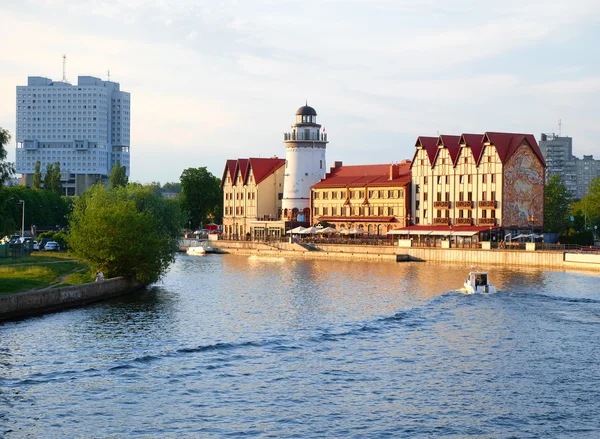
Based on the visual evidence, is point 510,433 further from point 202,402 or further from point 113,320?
point 113,320

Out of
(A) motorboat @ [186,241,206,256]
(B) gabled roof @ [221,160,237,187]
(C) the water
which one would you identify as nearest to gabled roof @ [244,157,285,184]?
(B) gabled roof @ [221,160,237,187]

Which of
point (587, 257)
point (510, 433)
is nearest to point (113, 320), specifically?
point (510, 433)

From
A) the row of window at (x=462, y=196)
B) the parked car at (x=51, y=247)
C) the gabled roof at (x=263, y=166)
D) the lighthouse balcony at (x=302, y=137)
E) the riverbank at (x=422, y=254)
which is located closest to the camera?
the riverbank at (x=422, y=254)

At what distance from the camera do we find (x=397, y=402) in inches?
1438

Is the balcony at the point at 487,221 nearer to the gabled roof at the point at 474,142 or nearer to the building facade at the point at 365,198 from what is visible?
the gabled roof at the point at 474,142

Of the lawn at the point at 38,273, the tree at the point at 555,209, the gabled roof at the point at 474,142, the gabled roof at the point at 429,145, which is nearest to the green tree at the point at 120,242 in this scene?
the lawn at the point at 38,273

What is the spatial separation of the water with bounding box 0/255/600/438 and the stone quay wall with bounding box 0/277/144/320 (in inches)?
50.8

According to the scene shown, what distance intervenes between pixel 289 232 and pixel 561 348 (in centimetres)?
10302

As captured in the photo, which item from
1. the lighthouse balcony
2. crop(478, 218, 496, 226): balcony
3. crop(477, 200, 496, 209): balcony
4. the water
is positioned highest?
the lighthouse balcony

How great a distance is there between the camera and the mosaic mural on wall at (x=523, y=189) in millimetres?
121500

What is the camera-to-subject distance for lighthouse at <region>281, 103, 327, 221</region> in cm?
15325

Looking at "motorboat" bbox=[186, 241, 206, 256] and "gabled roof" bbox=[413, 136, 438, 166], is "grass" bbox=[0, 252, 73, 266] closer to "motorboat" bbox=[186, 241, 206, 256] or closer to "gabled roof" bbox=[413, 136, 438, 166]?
"motorboat" bbox=[186, 241, 206, 256]

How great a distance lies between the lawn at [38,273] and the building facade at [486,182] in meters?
58.9

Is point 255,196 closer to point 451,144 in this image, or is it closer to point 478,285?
point 451,144
